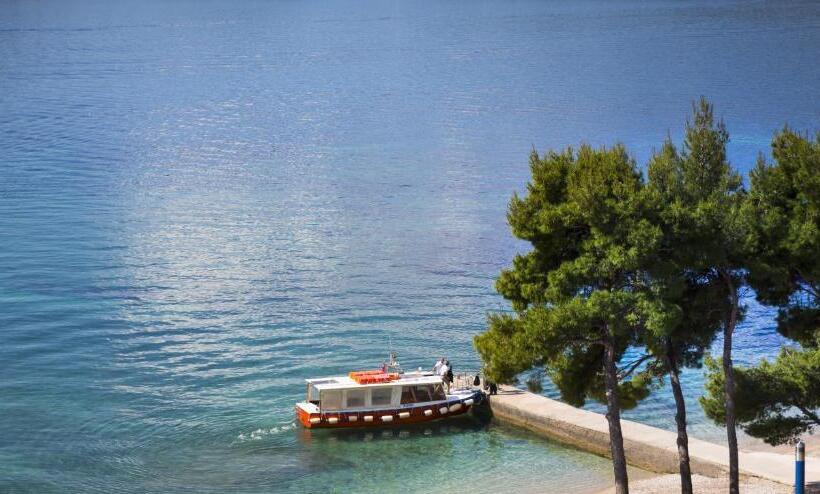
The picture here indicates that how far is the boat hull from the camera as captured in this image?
4481 cm

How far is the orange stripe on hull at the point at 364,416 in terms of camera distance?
4478cm

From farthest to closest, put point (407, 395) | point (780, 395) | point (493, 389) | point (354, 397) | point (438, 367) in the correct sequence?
1. point (438, 367)
2. point (493, 389)
3. point (407, 395)
4. point (354, 397)
5. point (780, 395)

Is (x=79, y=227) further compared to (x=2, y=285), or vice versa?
(x=79, y=227)

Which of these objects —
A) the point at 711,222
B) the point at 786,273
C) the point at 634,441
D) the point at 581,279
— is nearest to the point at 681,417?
the point at 581,279

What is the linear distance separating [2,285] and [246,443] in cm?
2534

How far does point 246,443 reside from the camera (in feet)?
143

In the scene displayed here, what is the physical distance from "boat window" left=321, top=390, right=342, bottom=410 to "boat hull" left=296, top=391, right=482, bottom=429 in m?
0.38

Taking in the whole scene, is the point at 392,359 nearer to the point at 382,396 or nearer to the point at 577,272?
the point at 382,396

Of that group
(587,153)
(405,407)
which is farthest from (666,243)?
(405,407)

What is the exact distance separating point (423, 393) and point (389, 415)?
5.44ft

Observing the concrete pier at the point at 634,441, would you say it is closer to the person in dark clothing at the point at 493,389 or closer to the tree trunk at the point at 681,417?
the person in dark clothing at the point at 493,389

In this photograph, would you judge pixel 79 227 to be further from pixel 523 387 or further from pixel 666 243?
pixel 666 243

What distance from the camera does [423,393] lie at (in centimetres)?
4609

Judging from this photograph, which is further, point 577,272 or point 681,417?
point 681,417
